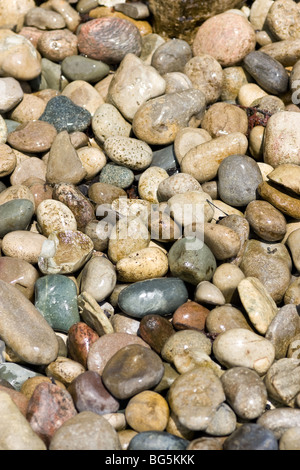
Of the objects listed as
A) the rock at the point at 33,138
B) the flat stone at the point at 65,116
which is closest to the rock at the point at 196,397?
the rock at the point at 33,138

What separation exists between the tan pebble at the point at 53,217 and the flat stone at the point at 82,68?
6.26 feet

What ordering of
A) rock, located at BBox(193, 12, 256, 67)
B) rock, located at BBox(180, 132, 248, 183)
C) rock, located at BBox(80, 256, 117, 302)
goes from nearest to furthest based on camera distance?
1. rock, located at BBox(80, 256, 117, 302)
2. rock, located at BBox(180, 132, 248, 183)
3. rock, located at BBox(193, 12, 256, 67)

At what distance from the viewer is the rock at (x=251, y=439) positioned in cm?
323

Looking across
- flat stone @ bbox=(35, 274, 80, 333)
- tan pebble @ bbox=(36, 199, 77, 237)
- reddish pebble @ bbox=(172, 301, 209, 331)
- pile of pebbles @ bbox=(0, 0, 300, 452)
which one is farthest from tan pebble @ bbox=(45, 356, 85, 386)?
tan pebble @ bbox=(36, 199, 77, 237)

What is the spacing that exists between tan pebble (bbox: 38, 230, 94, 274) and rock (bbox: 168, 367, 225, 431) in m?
1.33

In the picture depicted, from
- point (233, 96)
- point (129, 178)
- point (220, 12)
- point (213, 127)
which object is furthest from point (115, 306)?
point (220, 12)

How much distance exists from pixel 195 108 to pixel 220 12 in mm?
1514

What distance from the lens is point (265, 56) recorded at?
578 cm

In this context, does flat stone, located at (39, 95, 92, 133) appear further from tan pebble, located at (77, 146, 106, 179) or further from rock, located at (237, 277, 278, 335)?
rock, located at (237, 277, 278, 335)

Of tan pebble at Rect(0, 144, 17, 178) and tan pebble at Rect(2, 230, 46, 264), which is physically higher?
tan pebble at Rect(0, 144, 17, 178)

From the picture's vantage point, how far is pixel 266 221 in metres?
4.58

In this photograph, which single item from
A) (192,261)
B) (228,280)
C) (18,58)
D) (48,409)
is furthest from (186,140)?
(48,409)

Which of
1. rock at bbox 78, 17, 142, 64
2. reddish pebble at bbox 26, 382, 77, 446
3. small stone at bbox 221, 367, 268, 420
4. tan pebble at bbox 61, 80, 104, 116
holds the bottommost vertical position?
reddish pebble at bbox 26, 382, 77, 446

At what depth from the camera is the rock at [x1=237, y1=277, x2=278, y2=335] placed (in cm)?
401
